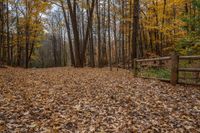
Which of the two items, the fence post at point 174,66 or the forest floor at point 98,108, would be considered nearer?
the forest floor at point 98,108

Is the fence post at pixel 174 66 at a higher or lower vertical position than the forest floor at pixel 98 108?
higher

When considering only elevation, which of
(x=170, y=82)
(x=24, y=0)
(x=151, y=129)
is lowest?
(x=151, y=129)

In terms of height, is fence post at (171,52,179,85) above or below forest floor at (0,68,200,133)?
above

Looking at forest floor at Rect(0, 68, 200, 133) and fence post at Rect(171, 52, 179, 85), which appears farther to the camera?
fence post at Rect(171, 52, 179, 85)

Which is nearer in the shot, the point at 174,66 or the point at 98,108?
the point at 98,108

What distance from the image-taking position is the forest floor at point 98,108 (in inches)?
212

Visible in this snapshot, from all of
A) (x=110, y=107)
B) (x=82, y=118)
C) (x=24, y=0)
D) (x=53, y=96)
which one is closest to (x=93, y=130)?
(x=82, y=118)

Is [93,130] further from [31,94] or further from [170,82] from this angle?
[170,82]

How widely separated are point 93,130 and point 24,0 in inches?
984

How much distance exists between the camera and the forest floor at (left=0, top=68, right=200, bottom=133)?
5.39 meters

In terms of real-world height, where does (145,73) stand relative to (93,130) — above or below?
above

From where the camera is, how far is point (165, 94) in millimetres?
8148

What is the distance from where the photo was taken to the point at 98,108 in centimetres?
662

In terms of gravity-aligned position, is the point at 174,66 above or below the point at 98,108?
above
